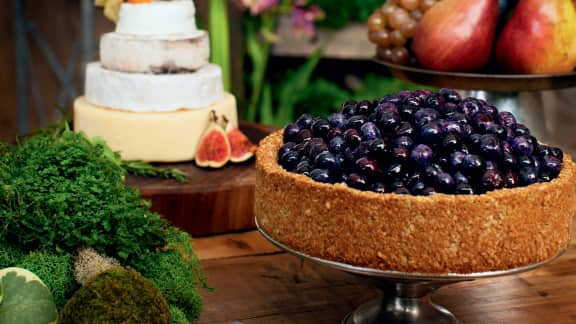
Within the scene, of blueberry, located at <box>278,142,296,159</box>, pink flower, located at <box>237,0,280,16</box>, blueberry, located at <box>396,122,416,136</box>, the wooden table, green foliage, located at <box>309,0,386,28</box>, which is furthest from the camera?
green foliage, located at <box>309,0,386,28</box>

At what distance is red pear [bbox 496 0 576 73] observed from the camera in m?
1.90

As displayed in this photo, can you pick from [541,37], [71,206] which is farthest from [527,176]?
[541,37]

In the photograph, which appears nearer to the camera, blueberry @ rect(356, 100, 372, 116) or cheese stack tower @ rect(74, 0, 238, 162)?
blueberry @ rect(356, 100, 372, 116)

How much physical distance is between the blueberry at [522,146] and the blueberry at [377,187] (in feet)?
0.76

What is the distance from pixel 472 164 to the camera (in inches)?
45.3

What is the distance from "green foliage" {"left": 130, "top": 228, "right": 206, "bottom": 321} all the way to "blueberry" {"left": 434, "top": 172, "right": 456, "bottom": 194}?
1.63 feet

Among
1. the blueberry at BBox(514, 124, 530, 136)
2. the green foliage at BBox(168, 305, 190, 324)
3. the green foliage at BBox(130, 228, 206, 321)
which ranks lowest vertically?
the green foliage at BBox(168, 305, 190, 324)

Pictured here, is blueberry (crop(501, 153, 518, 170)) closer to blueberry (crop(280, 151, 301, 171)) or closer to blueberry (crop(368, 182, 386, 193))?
blueberry (crop(368, 182, 386, 193))

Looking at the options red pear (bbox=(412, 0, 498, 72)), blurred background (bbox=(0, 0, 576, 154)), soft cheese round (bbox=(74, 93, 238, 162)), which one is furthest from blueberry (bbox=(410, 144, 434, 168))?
blurred background (bbox=(0, 0, 576, 154))

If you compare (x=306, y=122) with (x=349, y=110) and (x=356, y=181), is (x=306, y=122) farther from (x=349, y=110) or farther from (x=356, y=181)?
(x=356, y=181)

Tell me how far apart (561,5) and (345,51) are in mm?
2137

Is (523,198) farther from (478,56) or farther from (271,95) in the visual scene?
(271,95)

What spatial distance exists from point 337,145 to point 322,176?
0.08 m

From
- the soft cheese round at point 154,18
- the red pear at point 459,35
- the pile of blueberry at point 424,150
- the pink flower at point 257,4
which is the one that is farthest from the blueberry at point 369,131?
the pink flower at point 257,4
